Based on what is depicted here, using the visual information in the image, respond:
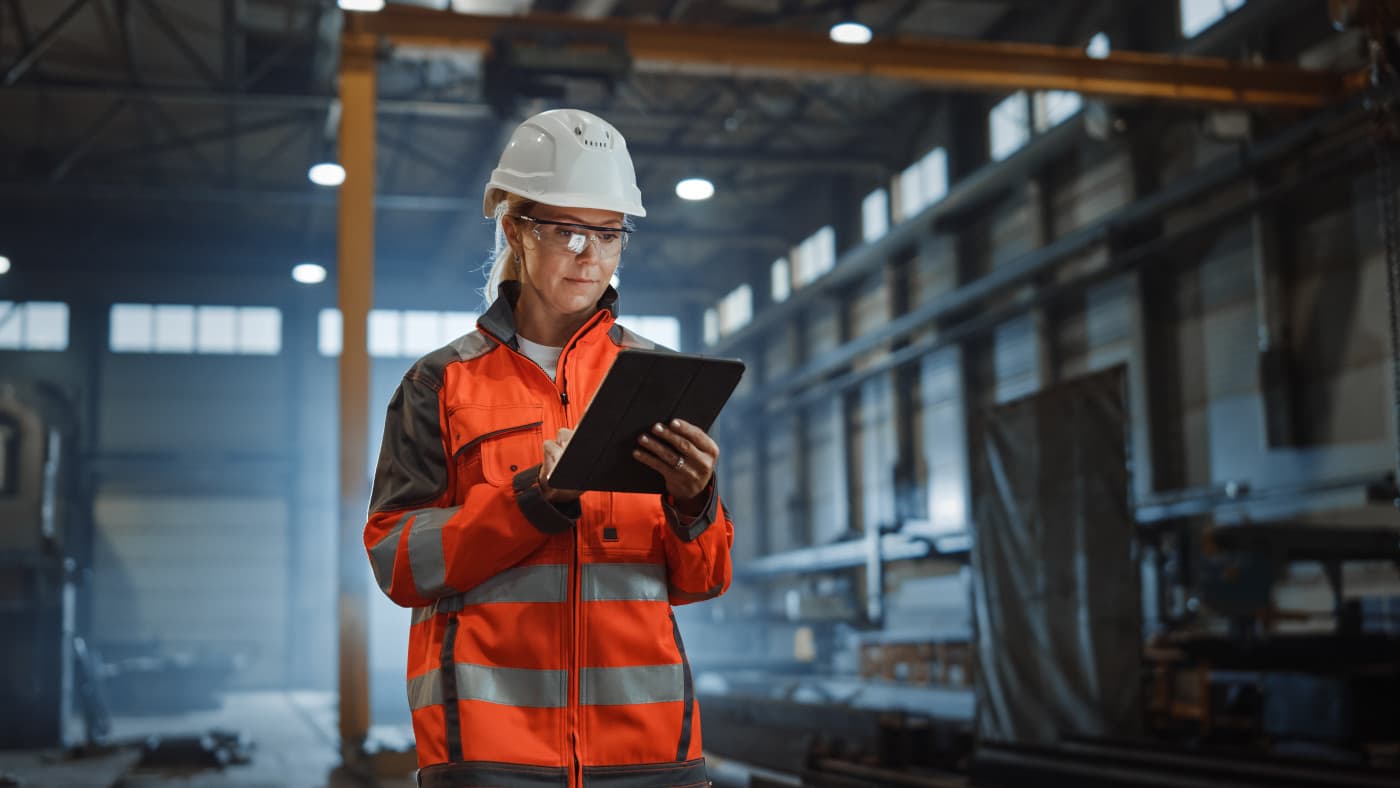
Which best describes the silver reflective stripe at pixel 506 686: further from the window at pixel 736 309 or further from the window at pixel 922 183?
the window at pixel 736 309

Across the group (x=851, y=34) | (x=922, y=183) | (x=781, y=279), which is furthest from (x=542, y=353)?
(x=781, y=279)

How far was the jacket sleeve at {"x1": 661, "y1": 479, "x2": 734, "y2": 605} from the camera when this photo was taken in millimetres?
1906

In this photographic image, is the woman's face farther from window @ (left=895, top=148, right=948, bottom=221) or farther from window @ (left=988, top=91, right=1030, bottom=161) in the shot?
window @ (left=895, top=148, right=948, bottom=221)

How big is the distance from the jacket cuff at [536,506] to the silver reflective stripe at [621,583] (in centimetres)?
11

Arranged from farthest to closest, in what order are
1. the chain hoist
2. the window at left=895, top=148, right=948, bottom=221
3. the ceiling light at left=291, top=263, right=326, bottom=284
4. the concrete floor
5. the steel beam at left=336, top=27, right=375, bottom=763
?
1. the ceiling light at left=291, top=263, right=326, bottom=284
2. the window at left=895, top=148, right=948, bottom=221
3. the steel beam at left=336, top=27, right=375, bottom=763
4. the concrete floor
5. the chain hoist

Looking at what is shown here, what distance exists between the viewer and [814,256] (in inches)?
900

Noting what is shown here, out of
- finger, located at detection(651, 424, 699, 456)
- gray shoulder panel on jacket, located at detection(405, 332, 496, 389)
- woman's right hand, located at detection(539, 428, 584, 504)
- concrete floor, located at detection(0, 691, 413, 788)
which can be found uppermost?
gray shoulder panel on jacket, located at detection(405, 332, 496, 389)

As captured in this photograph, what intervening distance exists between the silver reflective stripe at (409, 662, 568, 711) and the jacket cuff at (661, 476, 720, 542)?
0.25 meters

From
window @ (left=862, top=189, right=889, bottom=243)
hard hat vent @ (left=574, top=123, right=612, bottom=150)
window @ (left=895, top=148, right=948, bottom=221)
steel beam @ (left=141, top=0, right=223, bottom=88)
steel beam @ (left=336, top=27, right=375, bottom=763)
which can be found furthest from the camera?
window @ (left=862, top=189, right=889, bottom=243)

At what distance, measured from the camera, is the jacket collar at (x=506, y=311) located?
204 centimetres

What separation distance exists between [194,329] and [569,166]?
24.8 m

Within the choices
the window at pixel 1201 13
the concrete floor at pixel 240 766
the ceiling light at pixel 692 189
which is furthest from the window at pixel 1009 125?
the concrete floor at pixel 240 766

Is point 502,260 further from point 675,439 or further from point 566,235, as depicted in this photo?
point 675,439

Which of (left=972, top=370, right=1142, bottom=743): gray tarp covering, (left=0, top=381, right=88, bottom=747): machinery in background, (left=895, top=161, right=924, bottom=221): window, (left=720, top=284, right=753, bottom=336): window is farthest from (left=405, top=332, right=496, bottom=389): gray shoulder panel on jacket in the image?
(left=720, top=284, right=753, bottom=336): window
